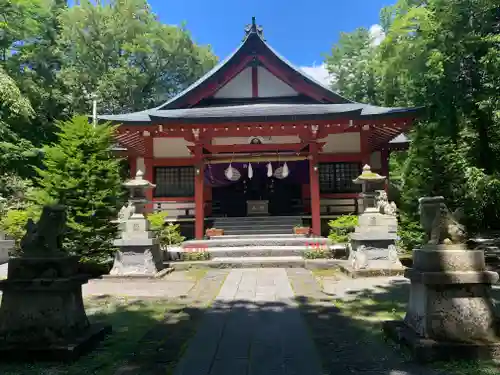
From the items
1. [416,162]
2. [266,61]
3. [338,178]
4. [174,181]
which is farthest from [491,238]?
[174,181]

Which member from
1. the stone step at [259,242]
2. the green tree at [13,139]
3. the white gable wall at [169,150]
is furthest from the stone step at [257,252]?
the green tree at [13,139]

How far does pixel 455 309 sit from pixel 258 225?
11652 millimetres

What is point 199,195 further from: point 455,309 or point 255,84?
point 455,309

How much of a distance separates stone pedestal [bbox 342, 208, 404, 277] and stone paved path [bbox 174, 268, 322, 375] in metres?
2.77

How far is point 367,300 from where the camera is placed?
20.9 feet

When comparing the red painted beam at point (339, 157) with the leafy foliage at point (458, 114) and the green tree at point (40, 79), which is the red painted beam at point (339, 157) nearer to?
the leafy foliage at point (458, 114)

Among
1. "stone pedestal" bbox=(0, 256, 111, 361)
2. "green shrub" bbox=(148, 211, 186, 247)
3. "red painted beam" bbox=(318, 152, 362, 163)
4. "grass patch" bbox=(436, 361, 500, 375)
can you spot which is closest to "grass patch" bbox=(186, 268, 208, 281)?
"green shrub" bbox=(148, 211, 186, 247)

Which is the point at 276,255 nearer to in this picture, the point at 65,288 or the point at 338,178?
the point at 338,178

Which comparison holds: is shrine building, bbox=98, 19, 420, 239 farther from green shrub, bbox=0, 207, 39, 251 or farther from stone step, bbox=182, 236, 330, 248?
green shrub, bbox=0, 207, 39, 251

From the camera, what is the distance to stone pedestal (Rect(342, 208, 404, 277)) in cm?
875

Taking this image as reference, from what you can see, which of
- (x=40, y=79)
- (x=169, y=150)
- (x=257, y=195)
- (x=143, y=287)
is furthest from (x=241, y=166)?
(x=40, y=79)

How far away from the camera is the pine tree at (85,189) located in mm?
9875

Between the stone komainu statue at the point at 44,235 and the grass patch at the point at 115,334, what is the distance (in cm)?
112

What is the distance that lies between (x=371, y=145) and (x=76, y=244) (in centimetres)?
1189
